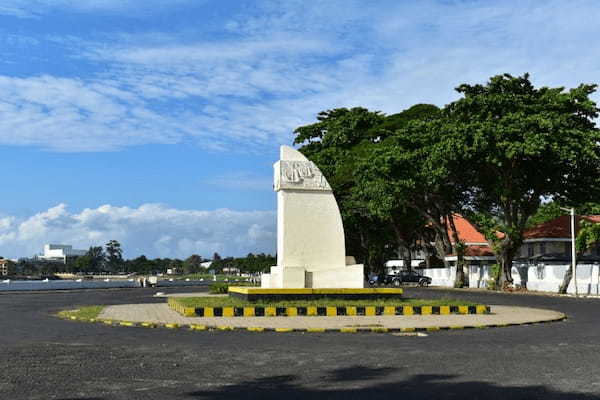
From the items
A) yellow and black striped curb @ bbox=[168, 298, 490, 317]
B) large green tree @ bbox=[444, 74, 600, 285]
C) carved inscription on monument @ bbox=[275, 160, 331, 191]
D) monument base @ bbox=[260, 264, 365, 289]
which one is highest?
large green tree @ bbox=[444, 74, 600, 285]

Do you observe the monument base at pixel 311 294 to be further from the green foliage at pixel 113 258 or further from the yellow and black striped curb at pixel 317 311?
the green foliage at pixel 113 258

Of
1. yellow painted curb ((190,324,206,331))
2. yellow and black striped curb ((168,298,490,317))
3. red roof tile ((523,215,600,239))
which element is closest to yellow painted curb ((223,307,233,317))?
yellow and black striped curb ((168,298,490,317))

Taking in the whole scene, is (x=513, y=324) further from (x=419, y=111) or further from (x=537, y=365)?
(x=419, y=111)

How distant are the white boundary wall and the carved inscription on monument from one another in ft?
→ 74.0

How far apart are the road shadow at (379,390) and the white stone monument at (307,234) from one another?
14.0 meters

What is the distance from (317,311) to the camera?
1964cm

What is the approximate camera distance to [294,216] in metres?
23.4

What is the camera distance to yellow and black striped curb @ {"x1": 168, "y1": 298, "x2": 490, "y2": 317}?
1914cm

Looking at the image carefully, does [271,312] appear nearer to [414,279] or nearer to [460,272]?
[460,272]

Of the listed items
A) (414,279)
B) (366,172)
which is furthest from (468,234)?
(366,172)

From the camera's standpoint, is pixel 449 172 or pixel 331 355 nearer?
pixel 331 355

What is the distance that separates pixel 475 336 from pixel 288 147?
11.5m

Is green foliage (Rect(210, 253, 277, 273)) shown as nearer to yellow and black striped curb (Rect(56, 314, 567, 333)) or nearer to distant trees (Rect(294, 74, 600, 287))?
distant trees (Rect(294, 74, 600, 287))

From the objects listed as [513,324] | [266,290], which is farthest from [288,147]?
[513,324]
